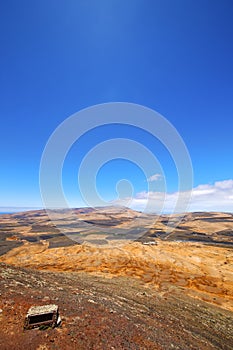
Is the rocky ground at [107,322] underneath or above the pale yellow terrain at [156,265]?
above

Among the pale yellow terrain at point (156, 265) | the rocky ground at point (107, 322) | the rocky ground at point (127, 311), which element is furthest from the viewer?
the pale yellow terrain at point (156, 265)

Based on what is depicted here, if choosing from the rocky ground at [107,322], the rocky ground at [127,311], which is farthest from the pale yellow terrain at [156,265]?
the rocky ground at [107,322]

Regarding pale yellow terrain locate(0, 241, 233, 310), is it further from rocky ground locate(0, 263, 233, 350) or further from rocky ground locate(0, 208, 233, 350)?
rocky ground locate(0, 263, 233, 350)

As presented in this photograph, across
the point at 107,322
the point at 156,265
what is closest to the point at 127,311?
the point at 107,322

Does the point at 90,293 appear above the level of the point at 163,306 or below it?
above

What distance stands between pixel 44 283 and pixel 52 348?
8901mm

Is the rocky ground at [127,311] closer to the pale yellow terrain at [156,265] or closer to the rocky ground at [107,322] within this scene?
the rocky ground at [107,322]

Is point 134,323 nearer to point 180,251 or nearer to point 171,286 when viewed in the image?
point 171,286

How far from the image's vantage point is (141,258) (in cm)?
3594

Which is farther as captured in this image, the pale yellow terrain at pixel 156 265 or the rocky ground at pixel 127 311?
the pale yellow terrain at pixel 156 265

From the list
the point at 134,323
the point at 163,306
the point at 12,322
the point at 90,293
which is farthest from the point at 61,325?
the point at 163,306

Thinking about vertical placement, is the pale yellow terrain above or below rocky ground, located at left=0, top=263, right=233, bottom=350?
below

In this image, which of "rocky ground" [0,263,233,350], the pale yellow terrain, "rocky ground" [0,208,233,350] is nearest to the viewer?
"rocky ground" [0,263,233,350]

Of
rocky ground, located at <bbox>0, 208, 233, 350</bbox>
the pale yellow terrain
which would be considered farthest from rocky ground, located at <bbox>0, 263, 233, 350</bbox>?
the pale yellow terrain
